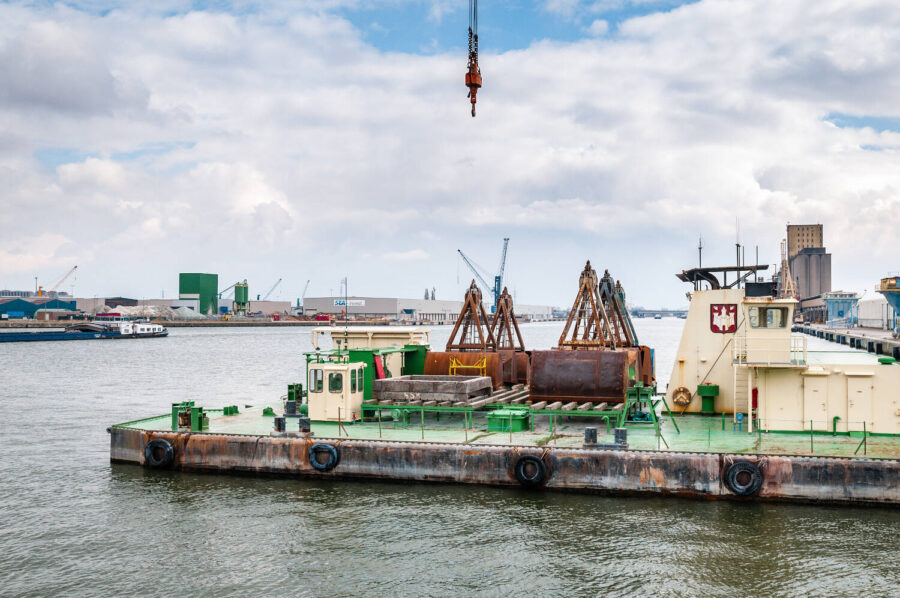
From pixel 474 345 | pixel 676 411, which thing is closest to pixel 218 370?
pixel 474 345

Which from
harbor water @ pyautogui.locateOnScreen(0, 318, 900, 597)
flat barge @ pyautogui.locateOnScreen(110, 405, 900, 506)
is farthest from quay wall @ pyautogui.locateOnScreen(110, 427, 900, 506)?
harbor water @ pyautogui.locateOnScreen(0, 318, 900, 597)

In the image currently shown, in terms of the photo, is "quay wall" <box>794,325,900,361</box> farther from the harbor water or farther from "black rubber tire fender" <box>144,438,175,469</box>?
"black rubber tire fender" <box>144,438,175,469</box>

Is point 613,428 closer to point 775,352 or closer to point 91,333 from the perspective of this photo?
point 775,352

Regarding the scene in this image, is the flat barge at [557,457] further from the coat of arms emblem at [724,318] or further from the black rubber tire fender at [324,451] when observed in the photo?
the coat of arms emblem at [724,318]

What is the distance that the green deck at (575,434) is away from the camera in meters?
24.3

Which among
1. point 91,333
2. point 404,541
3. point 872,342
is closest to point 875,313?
point 872,342

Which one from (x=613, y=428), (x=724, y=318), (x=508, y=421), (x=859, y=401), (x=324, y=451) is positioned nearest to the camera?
(x=859, y=401)

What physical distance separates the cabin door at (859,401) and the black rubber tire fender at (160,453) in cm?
2566

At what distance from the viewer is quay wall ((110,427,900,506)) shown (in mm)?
22547

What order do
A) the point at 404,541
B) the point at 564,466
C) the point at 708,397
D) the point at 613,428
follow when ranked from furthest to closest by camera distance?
the point at 708,397, the point at 613,428, the point at 564,466, the point at 404,541

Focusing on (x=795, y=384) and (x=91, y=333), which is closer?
(x=795, y=384)

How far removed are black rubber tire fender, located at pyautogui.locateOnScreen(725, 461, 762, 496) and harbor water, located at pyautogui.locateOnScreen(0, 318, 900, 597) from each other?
0.59 meters

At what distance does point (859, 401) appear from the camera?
25969 mm

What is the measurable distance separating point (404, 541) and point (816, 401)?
16.0 meters
